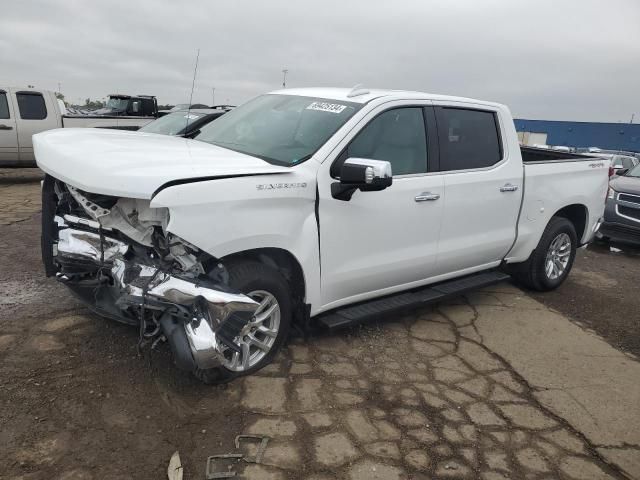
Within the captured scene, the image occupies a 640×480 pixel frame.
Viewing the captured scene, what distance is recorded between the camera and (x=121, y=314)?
3.16 metres

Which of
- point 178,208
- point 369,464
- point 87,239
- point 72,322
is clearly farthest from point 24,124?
point 369,464

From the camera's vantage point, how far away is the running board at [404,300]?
3727 millimetres

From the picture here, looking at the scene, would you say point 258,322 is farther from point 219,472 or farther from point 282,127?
point 282,127

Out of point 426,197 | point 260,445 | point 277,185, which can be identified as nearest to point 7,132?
point 277,185

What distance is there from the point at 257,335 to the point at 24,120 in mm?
9814

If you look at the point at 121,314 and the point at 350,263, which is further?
the point at 350,263

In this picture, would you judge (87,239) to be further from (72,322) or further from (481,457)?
(481,457)

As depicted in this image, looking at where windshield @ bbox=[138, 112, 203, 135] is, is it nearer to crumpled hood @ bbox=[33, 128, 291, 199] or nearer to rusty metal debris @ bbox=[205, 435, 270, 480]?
crumpled hood @ bbox=[33, 128, 291, 199]

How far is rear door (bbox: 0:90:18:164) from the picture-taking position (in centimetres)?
1062

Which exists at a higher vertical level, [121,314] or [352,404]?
[121,314]

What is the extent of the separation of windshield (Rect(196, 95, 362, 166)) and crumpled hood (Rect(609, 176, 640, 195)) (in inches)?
255

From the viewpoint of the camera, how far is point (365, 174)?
3.19 metres

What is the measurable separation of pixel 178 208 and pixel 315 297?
1217mm

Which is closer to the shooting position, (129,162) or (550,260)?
(129,162)
